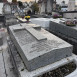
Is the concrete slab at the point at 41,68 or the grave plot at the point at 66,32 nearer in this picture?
the concrete slab at the point at 41,68

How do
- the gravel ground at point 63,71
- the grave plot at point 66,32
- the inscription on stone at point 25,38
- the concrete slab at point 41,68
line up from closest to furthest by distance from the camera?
the concrete slab at point 41,68 → the gravel ground at point 63,71 → the inscription on stone at point 25,38 → the grave plot at point 66,32

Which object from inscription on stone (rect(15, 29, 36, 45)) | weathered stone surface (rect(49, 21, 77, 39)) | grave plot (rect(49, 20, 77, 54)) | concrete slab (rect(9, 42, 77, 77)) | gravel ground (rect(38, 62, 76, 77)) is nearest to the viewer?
concrete slab (rect(9, 42, 77, 77))

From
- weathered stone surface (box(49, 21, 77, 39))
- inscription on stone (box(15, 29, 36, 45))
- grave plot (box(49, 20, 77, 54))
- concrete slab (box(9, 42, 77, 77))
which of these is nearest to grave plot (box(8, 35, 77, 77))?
concrete slab (box(9, 42, 77, 77))

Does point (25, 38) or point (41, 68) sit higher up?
point (25, 38)

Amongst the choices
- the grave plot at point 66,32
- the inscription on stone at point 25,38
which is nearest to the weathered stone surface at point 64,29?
the grave plot at point 66,32

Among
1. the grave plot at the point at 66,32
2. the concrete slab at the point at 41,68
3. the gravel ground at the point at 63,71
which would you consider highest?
the grave plot at the point at 66,32

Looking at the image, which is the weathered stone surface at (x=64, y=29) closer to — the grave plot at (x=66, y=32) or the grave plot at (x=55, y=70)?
the grave plot at (x=66, y=32)

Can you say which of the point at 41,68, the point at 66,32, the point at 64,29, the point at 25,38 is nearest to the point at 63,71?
the point at 41,68

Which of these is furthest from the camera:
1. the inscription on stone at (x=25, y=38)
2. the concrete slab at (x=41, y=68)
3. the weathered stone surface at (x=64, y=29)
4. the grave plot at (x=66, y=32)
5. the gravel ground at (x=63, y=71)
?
the weathered stone surface at (x=64, y=29)

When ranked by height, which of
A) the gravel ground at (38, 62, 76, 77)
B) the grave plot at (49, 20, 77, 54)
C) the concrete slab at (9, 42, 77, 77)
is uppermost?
the grave plot at (49, 20, 77, 54)

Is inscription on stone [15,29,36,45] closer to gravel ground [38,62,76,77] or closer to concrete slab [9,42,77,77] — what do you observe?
concrete slab [9,42,77,77]

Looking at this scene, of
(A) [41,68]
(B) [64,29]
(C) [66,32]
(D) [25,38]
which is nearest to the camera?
(A) [41,68]

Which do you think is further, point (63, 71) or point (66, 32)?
point (66, 32)

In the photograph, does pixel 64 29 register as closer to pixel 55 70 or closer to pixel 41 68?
pixel 55 70
